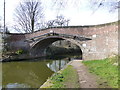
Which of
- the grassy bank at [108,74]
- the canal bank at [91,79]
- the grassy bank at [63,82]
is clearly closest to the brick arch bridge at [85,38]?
the grassy bank at [108,74]

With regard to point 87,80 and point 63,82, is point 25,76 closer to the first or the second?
point 63,82

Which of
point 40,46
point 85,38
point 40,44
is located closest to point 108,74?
point 85,38

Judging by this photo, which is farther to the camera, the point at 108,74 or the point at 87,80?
the point at 108,74

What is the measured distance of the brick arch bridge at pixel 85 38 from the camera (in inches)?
406

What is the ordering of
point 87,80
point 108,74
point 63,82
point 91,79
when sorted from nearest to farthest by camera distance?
point 63,82, point 87,80, point 91,79, point 108,74

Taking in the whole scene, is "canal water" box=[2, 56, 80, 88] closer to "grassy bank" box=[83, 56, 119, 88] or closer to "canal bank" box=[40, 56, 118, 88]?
"canal bank" box=[40, 56, 118, 88]

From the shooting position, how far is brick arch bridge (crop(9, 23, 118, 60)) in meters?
10.3

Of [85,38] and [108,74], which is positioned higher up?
[85,38]

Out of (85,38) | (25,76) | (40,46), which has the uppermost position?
(85,38)

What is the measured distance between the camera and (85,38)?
40.3 ft

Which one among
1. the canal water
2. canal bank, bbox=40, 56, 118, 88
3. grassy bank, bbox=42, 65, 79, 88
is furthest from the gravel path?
the canal water

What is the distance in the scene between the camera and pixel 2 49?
48.0 ft

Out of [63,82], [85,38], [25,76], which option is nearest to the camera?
[63,82]

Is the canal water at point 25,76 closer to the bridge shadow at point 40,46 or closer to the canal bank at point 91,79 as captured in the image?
the canal bank at point 91,79
